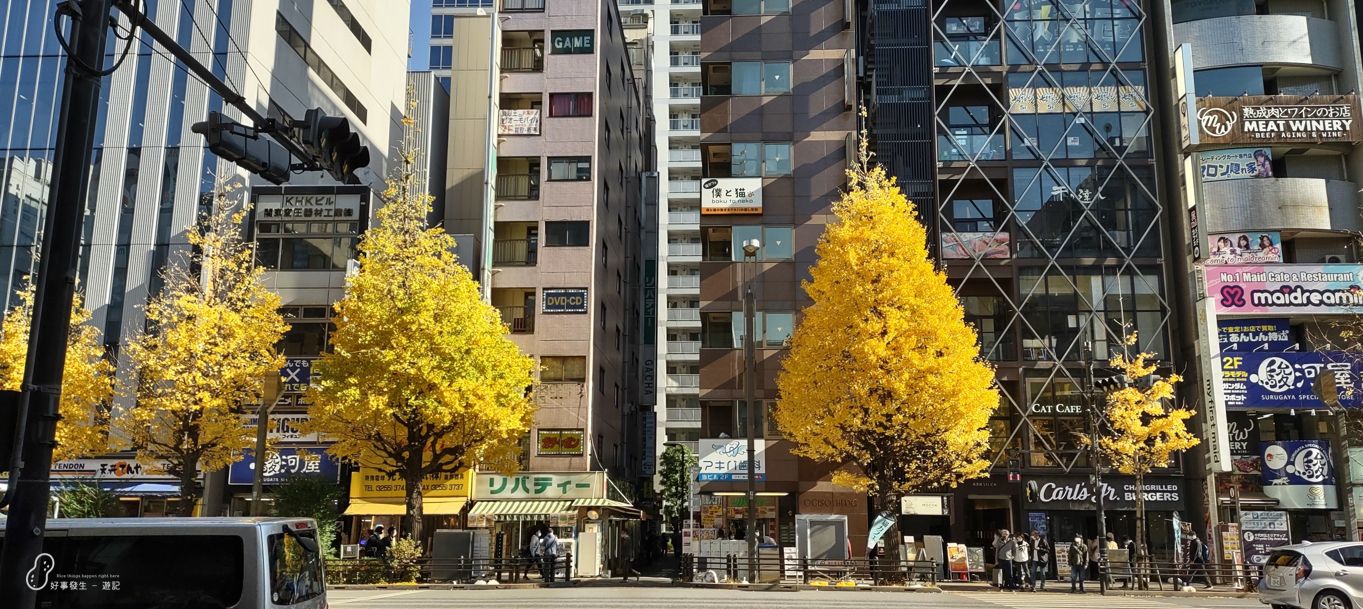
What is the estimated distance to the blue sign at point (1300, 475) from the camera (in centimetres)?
3534

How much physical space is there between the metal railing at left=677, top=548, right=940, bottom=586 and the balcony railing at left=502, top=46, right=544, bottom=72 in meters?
23.8

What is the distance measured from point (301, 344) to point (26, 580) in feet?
105

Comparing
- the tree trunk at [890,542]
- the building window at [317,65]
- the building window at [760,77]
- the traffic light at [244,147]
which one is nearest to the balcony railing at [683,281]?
the building window at [317,65]

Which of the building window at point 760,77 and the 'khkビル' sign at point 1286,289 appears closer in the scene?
the 'khkビル' sign at point 1286,289

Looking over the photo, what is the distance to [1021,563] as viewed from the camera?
27.3m

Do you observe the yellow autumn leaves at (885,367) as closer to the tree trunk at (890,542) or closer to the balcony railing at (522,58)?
the tree trunk at (890,542)

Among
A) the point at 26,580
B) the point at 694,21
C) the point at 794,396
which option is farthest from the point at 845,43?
the point at 694,21

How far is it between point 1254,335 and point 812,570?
→ 2153 centimetres

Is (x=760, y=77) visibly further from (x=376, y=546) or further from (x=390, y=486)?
(x=376, y=546)

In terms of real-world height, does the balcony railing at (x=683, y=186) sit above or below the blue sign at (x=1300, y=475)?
above

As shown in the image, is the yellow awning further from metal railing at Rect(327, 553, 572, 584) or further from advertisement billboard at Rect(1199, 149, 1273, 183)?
advertisement billboard at Rect(1199, 149, 1273, 183)

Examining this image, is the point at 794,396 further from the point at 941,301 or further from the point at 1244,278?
the point at 1244,278

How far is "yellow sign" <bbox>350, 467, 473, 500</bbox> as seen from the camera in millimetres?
35125

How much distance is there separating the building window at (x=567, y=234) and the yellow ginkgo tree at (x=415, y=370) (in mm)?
9945
